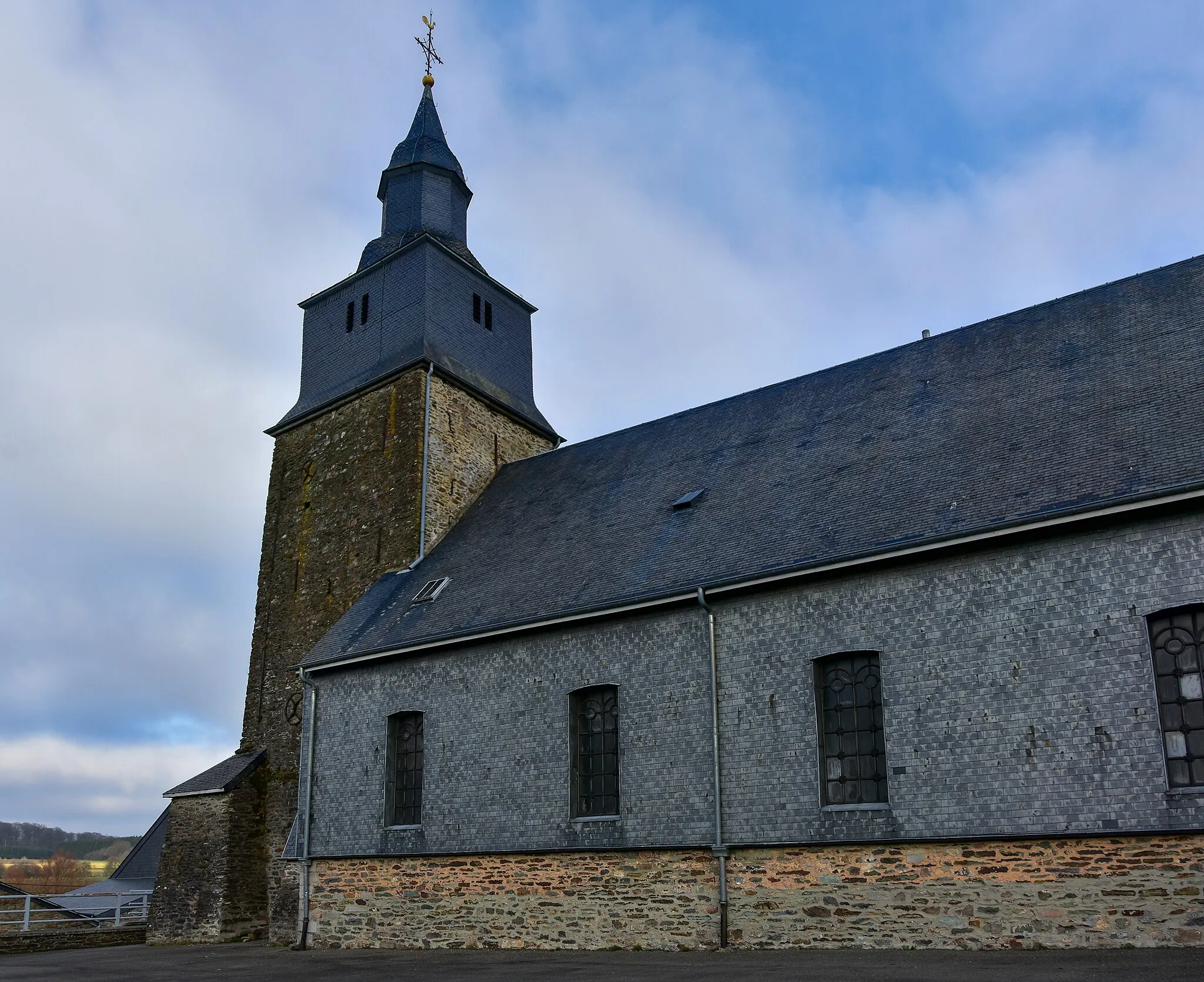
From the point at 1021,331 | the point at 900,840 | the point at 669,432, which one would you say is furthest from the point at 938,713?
the point at 669,432

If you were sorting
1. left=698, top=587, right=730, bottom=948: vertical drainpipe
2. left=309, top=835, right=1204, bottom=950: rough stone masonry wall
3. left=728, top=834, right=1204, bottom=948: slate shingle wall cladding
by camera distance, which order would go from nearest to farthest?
left=728, top=834, right=1204, bottom=948: slate shingle wall cladding, left=309, top=835, right=1204, bottom=950: rough stone masonry wall, left=698, top=587, right=730, bottom=948: vertical drainpipe

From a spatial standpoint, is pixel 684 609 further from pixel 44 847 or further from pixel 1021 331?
pixel 44 847

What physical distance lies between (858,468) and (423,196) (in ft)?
47.9

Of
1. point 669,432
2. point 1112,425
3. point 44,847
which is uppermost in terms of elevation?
point 669,432

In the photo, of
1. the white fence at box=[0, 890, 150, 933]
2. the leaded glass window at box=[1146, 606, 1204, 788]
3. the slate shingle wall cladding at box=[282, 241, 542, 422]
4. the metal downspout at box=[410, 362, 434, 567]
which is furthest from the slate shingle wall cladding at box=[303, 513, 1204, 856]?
the white fence at box=[0, 890, 150, 933]

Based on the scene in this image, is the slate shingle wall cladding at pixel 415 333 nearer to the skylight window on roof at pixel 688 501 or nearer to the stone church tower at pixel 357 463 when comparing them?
the stone church tower at pixel 357 463

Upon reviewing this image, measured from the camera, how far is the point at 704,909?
41.7 feet

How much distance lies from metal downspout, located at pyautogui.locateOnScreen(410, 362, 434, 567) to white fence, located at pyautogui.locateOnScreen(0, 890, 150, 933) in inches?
341

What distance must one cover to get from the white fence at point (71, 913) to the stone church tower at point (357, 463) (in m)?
2.51

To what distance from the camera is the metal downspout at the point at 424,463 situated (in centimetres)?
2023

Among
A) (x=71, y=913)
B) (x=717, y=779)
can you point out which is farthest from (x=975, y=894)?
(x=71, y=913)

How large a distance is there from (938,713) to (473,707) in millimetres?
6918

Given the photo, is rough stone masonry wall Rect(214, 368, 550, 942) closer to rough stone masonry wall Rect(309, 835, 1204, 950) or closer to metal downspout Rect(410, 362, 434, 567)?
metal downspout Rect(410, 362, 434, 567)

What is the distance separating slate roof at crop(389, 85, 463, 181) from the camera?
2570 cm
